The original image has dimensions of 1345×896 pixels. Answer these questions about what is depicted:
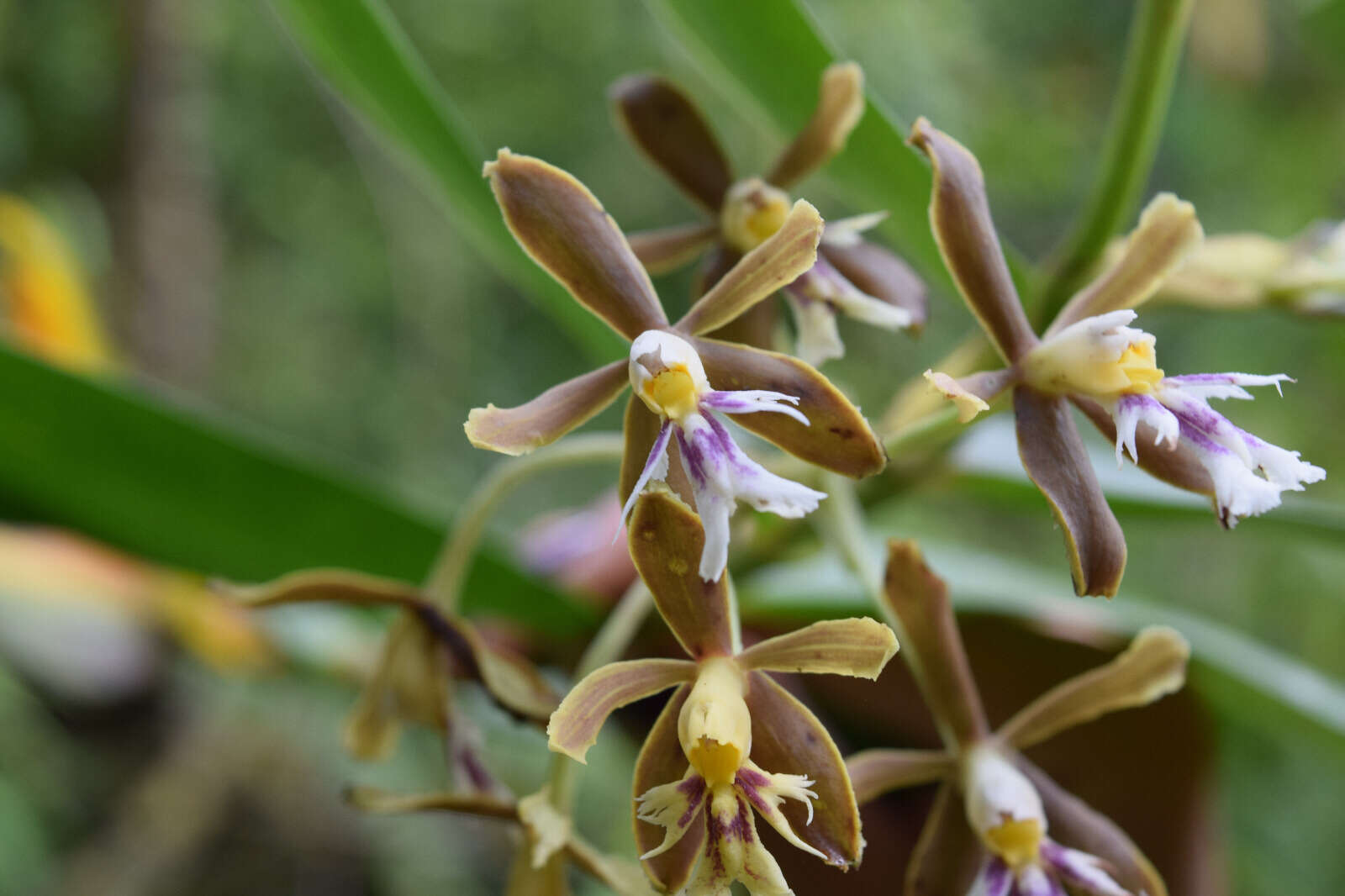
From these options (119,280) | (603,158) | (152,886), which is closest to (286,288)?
(119,280)

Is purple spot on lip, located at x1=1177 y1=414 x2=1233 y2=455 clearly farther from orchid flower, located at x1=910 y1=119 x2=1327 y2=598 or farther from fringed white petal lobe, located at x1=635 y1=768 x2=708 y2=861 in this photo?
fringed white petal lobe, located at x1=635 y1=768 x2=708 y2=861

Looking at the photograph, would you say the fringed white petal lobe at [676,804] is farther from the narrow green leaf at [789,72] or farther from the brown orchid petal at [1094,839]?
the narrow green leaf at [789,72]

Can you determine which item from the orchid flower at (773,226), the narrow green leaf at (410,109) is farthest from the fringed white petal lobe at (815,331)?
the narrow green leaf at (410,109)

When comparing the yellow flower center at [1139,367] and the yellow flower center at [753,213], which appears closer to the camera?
the yellow flower center at [1139,367]

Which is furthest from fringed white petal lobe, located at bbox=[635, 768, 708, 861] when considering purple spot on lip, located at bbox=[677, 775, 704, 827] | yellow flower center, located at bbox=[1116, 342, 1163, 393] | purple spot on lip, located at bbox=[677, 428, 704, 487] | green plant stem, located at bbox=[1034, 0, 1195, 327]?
green plant stem, located at bbox=[1034, 0, 1195, 327]

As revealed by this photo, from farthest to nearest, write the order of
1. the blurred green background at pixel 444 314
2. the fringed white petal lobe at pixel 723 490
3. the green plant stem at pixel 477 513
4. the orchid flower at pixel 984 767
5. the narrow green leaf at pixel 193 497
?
1. the blurred green background at pixel 444 314
2. the narrow green leaf at pixel 193 497
3. the green plant stem at pixel 477 513
4. the orchid flower at pixel 984 767
5. the fringed white petal lobe at pixel 723 490

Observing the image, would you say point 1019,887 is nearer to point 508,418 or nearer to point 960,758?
point 960,758
